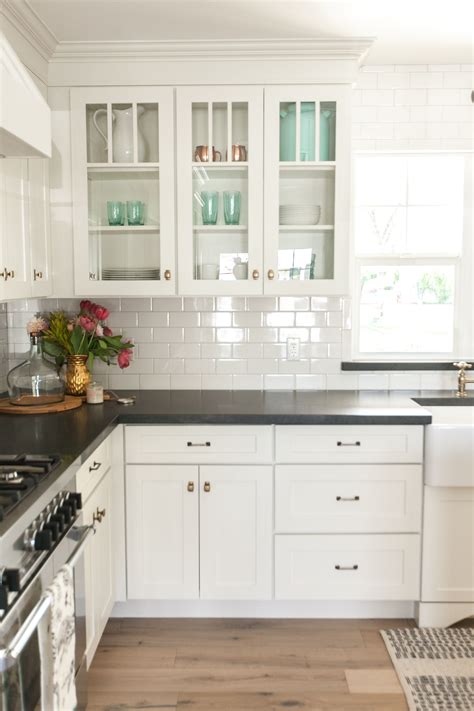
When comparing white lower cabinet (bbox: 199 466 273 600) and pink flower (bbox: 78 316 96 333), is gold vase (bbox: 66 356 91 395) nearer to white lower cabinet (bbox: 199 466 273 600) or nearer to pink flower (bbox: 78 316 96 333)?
pink flower (bbox: 78 316 96 333)

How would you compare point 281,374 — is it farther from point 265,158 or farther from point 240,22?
point 240,22

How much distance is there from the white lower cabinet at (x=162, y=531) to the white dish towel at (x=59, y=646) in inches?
39.5

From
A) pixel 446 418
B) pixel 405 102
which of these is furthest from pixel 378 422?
pixel 405 102

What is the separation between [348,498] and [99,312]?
1418 mm

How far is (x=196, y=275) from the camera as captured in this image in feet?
10.6

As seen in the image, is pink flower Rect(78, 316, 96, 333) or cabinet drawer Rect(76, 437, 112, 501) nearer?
cabinet drawer Rect(76, 437, 112, 501)

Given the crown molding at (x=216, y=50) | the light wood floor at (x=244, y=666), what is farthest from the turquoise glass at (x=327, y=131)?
the light wood floor at (x=244, y=666)

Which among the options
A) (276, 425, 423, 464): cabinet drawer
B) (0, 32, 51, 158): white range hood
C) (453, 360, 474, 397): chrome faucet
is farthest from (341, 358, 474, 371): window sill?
(0, 32, 51, 158): white range hood

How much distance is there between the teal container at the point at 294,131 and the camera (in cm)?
315

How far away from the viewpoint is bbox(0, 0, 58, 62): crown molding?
8.52ft

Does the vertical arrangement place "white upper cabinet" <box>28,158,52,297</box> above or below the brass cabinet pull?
above

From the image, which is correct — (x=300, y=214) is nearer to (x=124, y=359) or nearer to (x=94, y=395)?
(x=124, y=359)

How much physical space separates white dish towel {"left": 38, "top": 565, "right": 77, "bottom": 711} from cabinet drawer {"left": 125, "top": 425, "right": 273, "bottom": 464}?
1.02 meters

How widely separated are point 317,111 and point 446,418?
1582mm
